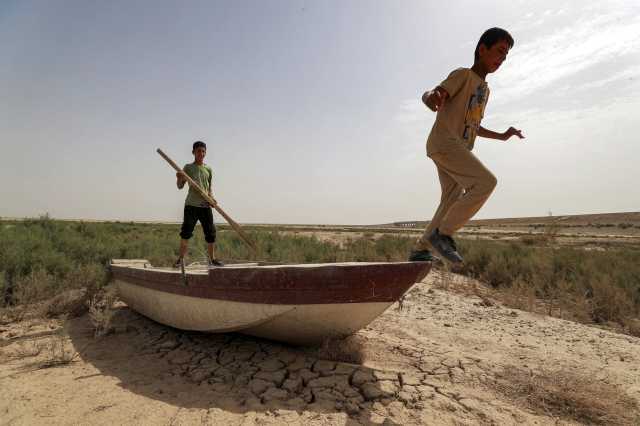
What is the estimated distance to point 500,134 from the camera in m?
3.32

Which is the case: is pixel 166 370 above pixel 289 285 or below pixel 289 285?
below

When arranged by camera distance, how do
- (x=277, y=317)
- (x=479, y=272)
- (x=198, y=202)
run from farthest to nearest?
(x=479, y=272)
(x=198, y=202)
(x=277, y=317)

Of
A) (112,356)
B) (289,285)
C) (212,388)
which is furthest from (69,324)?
(289,285)

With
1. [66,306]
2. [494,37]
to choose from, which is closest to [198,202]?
[66,306]

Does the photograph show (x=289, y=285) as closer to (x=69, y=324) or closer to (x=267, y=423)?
(x=267, y=423)

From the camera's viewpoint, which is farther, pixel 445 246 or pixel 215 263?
pixel 215 263

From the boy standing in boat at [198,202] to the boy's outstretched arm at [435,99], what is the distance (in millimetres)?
3686

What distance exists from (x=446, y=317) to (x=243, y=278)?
333cm

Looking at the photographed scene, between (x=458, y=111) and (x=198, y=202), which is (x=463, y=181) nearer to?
(x=458, y=111)

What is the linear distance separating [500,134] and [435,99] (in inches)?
45.0

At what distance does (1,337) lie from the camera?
4281 millimetres

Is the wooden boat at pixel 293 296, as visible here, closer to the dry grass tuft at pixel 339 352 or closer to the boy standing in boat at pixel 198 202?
the dry grass tuft at pixel 339 352

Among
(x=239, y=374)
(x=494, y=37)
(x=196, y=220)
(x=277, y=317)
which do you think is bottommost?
(x=239, y=374)

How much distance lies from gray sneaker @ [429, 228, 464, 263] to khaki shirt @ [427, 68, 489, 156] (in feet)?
2.08
